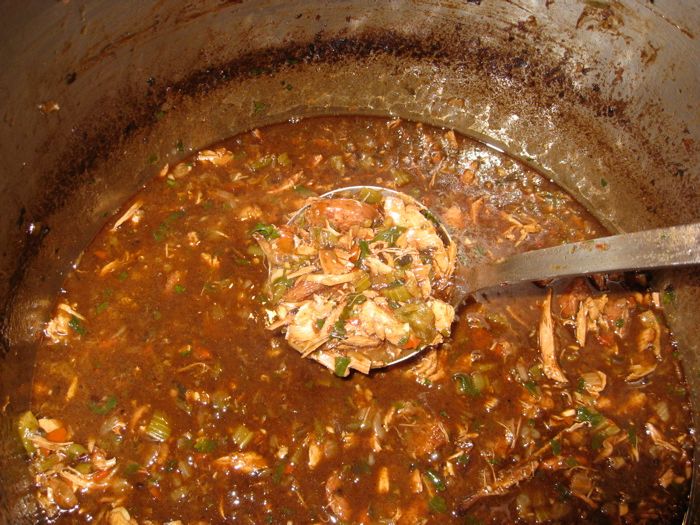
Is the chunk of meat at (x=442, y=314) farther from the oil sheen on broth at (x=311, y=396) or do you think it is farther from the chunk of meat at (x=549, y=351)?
the chunk of meat at (x=549, y=351)

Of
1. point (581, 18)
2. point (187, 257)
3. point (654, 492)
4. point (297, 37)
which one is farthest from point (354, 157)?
point (654, 492)

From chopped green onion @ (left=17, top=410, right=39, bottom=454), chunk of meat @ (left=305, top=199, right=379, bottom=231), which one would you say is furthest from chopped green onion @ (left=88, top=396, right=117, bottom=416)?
chunk of meat @ (left=305, top=199, right=379, bottom=231)

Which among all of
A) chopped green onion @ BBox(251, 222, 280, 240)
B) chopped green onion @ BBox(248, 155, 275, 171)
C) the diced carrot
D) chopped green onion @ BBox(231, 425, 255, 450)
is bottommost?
chopped green onion @ BBox(231, 425, 255, 450)

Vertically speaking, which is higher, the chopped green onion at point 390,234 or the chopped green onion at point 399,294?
the chopped green onion at point 390,234

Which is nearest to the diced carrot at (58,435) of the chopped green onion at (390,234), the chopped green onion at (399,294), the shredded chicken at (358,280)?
the shredded chicken at (358,280)

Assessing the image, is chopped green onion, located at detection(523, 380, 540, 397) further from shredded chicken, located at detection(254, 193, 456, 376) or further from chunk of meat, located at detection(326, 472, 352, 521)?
chunk of meat, located at detection(326, 472, 352, 521)

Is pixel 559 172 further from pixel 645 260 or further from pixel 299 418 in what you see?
pixel 299 418

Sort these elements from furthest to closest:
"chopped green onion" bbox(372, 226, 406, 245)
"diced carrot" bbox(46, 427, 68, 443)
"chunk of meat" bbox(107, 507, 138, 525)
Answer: "chopped green onion" bbox(372, 226, 406, 245), "diced carrot" bbox(46, 427, 68, 443), "chunk of meat" bbox(107, 507, 138, 525)
